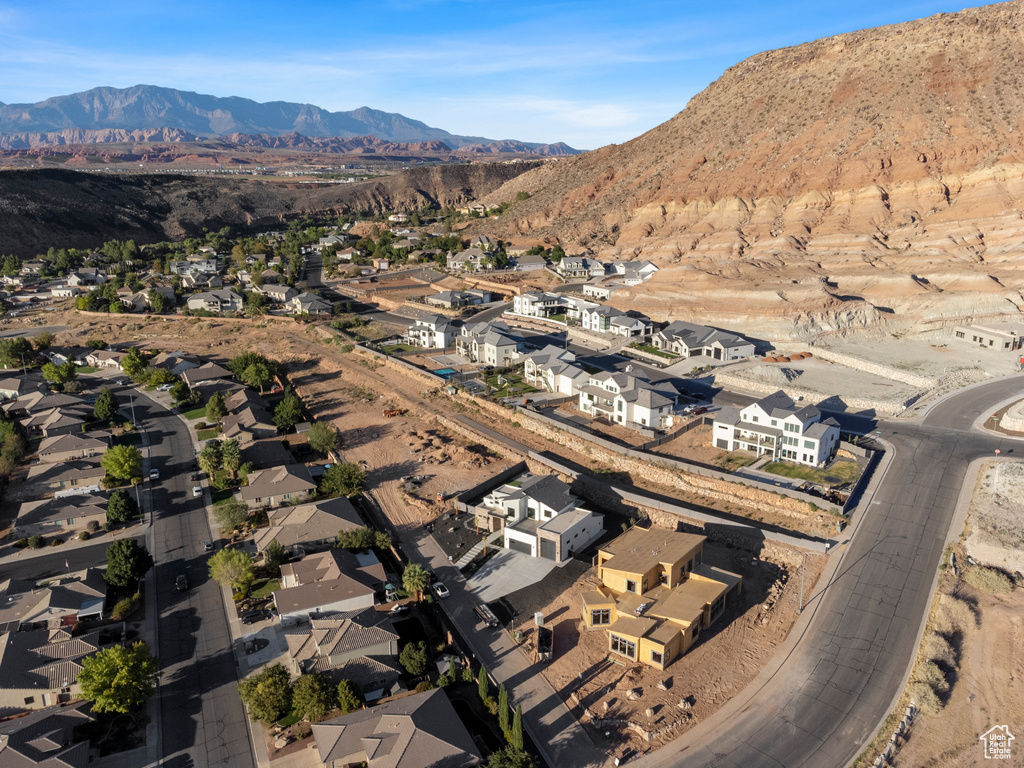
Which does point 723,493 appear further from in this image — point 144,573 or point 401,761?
point 144,573

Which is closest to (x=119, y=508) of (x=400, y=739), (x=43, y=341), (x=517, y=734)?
(x=400, y=739)

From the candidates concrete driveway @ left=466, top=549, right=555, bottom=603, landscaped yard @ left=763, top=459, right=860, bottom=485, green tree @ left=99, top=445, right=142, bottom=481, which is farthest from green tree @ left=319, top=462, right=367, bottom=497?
landscaped yard @ left=763, top=459, right=860, bottom=485

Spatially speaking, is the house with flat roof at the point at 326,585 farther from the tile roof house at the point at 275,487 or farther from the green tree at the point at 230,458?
the green tree at the point at 230,458

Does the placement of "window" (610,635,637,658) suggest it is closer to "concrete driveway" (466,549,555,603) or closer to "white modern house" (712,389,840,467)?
"concrete driveway" (466,549,555,603)

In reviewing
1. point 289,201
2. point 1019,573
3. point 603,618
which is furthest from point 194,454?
point 289,201

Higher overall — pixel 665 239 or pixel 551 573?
pixel 665 239

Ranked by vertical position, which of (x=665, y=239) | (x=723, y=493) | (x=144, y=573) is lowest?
(x=144, y=573)
